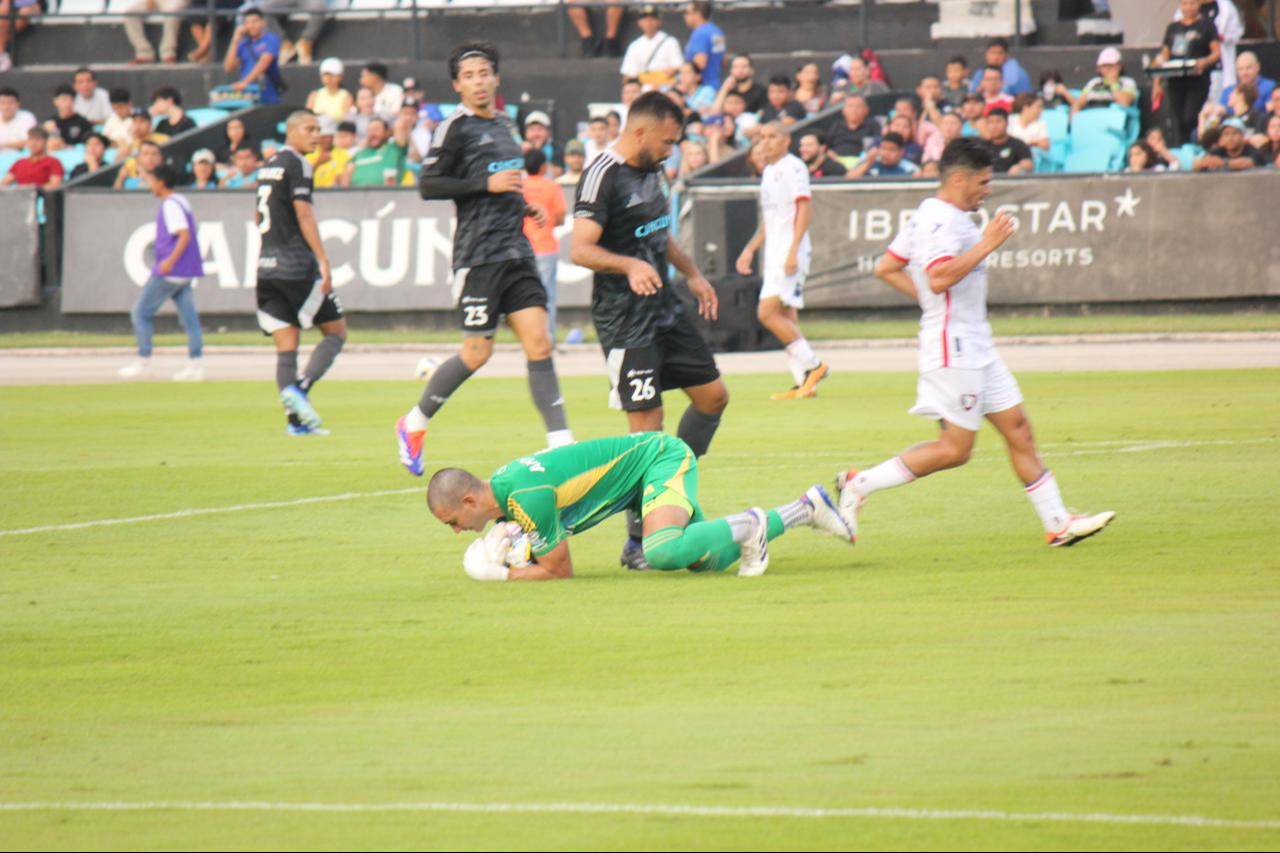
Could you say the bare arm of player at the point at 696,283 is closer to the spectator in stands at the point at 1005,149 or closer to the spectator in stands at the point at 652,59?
the spectator in stands at the point at 1005,149

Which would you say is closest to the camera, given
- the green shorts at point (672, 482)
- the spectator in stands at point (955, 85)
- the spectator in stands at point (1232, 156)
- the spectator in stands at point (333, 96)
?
the green shorts at point (672, 482)

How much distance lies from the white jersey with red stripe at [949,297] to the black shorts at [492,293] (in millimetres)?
3849

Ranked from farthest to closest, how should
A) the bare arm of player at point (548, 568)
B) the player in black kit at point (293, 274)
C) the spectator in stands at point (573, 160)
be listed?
the spectator in stands at point (573, 160)
the player in black kit at point (293, 274)
the bare arm of player at point (548, 568)

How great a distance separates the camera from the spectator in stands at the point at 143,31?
1335 inches

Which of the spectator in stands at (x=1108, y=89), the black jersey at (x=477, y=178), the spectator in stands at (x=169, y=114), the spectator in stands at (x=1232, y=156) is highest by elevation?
the spectator in stands at (x=1108, y=89)

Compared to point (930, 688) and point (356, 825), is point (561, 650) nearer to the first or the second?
point (930, 688)

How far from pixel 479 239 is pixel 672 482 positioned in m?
4.38

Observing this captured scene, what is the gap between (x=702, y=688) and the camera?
6457mm

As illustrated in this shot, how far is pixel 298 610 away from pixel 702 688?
2.30 m

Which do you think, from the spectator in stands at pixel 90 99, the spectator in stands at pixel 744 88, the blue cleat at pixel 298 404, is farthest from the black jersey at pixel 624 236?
the spectator in stands at pixel 90 99

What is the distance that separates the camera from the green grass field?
201 inches

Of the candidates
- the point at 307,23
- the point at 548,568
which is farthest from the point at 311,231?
the point at 307,23

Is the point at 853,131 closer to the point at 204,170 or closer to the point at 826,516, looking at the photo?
the point at 204,170

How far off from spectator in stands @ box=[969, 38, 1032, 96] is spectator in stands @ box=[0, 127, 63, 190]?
1363cm
